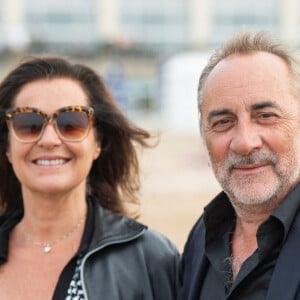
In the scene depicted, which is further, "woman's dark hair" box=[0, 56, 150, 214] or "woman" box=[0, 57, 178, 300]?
"woman's dark hair" box=[0, 56, 150, 214]

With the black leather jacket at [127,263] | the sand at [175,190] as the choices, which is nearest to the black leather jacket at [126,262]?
the black leather jacket at [127,263]

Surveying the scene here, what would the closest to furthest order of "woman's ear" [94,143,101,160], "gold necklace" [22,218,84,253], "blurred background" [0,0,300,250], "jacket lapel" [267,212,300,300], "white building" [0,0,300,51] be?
"jacket lapel" [267,212,300,300] → "gold necklace" [22,218,84,253] → "woman's ear" [94,143,101,160] → "blurred background" [0,0,300,250] → "white building" [0,0,300,51]

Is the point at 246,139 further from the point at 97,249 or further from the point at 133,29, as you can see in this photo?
the point at 133,29

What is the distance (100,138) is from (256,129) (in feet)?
3.92

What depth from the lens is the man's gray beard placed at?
7.84 feet

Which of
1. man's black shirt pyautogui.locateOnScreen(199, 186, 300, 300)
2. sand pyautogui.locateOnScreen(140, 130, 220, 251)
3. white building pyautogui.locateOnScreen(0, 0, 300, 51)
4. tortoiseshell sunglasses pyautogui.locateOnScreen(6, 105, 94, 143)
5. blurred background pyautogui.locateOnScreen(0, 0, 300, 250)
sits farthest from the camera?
white building pyautogui.locateOnScreen(0, 0, 300, 51)

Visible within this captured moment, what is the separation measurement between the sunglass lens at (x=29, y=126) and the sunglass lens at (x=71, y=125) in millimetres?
86

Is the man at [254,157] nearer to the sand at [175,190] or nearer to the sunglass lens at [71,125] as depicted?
the sunglass lens at [71,125]

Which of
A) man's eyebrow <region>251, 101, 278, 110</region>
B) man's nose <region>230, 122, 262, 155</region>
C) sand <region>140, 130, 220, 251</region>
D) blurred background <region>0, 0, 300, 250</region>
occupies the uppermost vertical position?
blurred background <region>0, 0, 300, 250</region>

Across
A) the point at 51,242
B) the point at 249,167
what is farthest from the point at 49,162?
the point at 249,167

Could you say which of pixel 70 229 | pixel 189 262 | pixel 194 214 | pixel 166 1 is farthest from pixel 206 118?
pixel 166 1

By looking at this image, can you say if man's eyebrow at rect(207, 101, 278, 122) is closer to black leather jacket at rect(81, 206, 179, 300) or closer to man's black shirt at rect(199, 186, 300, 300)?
man's black shirt at rect(199, 186, 300, 300)

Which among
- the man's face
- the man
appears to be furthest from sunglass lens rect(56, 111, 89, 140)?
the man's face

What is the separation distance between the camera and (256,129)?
2.39 m
